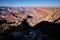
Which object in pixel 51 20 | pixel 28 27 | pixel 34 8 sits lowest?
pixel 28 27

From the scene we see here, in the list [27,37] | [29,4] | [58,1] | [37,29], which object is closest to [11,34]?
[27,37]

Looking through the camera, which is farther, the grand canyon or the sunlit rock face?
the sunlit rock face

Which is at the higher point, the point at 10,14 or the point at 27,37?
the point at 10,14

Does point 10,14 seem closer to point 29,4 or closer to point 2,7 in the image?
point 2,7

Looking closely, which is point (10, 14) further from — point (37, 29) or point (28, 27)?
point (37, 29)

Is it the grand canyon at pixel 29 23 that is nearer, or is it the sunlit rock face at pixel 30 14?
the grand canyon at pixel 29 23

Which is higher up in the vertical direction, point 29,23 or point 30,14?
point 30,14

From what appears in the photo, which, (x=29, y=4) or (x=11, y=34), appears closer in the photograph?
(x=11, y=34)
